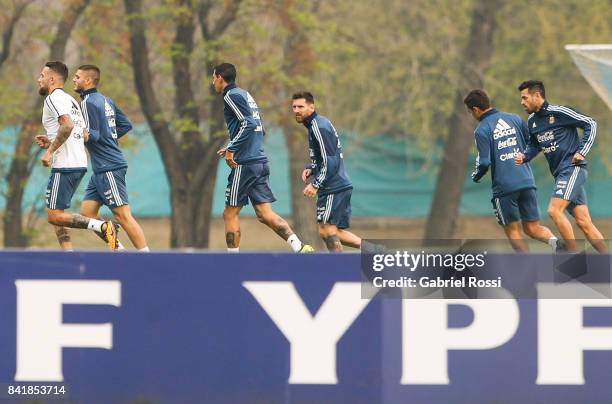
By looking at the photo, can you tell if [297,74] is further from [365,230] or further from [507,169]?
[507,169]

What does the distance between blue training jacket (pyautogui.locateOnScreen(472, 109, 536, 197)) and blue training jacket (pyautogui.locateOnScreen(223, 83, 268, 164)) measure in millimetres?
2052

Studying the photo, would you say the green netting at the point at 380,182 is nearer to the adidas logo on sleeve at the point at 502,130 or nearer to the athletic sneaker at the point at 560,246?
the adidas logo on sleeve at the point at 502,130

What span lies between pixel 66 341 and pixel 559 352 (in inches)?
134

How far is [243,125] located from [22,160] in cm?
1199

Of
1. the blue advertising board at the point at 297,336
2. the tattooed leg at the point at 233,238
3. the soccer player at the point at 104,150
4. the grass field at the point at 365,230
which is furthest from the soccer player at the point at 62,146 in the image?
the grass field at the point at 365,230

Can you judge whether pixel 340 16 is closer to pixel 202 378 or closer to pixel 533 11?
pixel 533 11

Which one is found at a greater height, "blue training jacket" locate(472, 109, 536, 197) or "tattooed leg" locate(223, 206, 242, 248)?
"blue training jacket" locate(472, 109, 536, 197)

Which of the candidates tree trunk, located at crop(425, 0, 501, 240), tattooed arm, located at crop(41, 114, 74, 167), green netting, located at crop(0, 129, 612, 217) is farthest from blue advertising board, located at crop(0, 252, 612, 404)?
green netting, located at crop(0, 129, 612, 217)

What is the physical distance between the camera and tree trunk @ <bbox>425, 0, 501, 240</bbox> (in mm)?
27406

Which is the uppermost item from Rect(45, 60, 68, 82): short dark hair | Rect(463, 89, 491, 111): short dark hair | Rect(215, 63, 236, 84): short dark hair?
Rect(215, 63, 236, 84): short dark hair

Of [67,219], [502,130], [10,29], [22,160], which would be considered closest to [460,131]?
[22,160]

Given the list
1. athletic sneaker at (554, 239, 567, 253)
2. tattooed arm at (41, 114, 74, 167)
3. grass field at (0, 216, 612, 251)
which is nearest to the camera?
tattooed arm at (41, 114, 74, 167)

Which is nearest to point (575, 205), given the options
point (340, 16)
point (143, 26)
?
point (143, 26)

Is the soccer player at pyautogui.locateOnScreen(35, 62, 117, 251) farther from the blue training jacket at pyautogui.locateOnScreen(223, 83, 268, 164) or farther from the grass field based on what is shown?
the grass field
